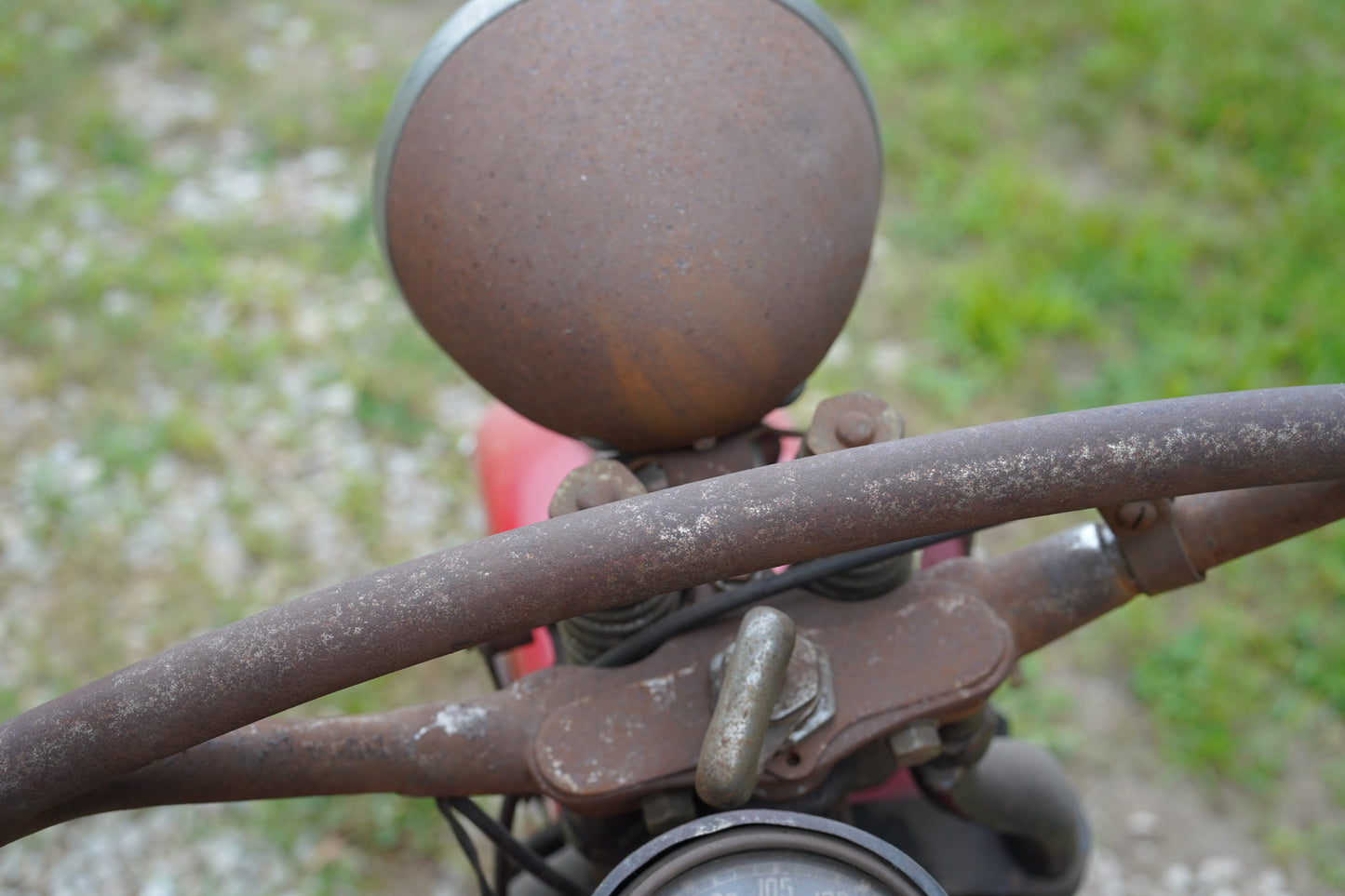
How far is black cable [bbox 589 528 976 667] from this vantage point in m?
1.05

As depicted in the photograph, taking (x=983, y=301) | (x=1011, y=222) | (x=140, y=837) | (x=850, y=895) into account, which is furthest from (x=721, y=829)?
→ (x=1011, y=222)

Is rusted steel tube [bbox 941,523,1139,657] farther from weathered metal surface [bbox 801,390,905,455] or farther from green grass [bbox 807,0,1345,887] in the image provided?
green grass [bbox 807,0,1345,887]

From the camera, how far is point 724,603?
106 centimetres

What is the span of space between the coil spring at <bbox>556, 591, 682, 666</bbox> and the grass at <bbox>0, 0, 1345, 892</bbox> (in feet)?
4.45

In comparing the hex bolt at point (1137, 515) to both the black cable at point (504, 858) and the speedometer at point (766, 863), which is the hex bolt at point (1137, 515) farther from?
the black cable at point (504, 858)

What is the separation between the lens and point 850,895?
2.77 ft

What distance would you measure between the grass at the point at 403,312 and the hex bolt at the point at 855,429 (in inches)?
62.5

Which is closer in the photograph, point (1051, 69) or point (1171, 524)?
point (1171, 524)

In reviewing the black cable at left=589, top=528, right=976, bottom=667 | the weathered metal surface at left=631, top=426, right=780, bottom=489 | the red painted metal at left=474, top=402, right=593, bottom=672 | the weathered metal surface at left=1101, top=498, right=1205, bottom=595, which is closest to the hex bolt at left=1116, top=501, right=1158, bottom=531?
the weathered metal surface at left=1101, top=498, right=1205, bottom=595

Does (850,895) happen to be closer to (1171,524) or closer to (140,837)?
(1171,524)

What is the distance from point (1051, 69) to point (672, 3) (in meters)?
2.98

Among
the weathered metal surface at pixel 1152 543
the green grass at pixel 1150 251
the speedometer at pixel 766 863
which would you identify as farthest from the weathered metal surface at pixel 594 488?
the green grass at pixel 1150 251

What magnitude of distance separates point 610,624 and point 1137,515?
1.57 ft

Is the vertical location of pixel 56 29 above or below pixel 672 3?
below
